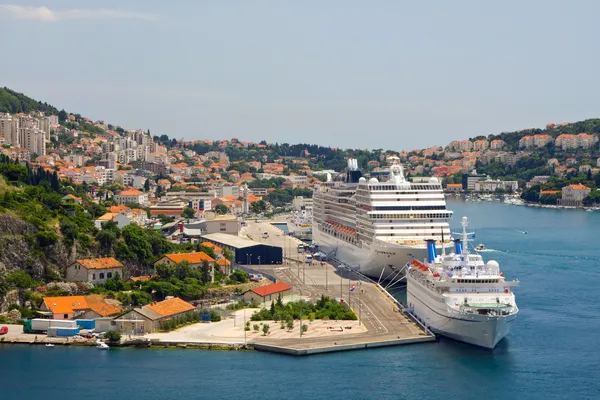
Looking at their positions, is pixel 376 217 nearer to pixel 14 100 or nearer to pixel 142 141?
pixel 14 100

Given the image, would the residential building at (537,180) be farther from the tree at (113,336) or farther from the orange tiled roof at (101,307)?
the tree at (113,336)

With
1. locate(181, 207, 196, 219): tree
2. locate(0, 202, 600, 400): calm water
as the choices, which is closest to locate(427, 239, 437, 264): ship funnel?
locate(0, 202, 600, 400): calm water

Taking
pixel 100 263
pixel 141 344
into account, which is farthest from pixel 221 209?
pixel 141 344

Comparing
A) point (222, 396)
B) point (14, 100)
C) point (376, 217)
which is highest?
point (14, 100)

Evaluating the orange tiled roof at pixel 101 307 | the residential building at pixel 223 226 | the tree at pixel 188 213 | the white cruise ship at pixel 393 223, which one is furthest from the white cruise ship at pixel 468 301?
the tree at pixel 188 213

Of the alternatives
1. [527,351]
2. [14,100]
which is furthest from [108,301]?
[14,100]

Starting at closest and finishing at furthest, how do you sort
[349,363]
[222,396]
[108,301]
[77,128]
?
[222,396]
[349,363]
[108,301]
[77,128]

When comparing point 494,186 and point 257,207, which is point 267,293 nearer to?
point 257,207

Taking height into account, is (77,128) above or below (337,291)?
above
